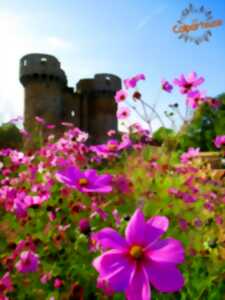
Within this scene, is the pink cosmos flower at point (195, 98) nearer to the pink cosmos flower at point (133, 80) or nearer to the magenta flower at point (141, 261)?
the pink cosmos flower at point (133, 80)

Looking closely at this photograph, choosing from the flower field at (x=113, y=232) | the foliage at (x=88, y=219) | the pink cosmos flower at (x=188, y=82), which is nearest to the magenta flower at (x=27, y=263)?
the flower field at (x=113, y=232)

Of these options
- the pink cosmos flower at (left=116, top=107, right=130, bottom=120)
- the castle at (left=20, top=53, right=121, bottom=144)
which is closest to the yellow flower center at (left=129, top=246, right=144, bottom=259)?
the pink cosmos flower at (left=116, top=107, right=130, bottom=120)

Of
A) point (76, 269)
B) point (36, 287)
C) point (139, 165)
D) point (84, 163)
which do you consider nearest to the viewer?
point (36, 287)

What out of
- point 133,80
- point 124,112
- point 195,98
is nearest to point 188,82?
point 195,98

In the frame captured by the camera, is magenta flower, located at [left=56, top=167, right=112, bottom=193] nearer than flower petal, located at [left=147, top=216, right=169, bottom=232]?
No

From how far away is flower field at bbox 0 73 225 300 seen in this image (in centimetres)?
72

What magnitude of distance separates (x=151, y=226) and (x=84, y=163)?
1.66 meters

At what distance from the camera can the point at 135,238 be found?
0.75 meters

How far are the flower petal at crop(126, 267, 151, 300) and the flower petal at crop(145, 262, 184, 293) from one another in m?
0.01

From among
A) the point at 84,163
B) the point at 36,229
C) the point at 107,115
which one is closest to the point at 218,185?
the point at 84,163

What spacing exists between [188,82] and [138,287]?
1373mm

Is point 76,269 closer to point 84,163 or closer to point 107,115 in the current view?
point 84,163

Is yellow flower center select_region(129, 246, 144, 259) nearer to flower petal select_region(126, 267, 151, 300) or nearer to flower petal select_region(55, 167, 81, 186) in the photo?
flower petal select_region(126, 267, 151, 300)

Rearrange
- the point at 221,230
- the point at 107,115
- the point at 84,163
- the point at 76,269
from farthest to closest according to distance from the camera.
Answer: the point at 107,115 < the point at 84,163 < the point at 221,230 < the point at 76,269
